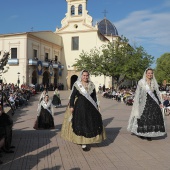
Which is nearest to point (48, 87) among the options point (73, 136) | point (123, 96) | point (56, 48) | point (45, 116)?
point (56, 48)

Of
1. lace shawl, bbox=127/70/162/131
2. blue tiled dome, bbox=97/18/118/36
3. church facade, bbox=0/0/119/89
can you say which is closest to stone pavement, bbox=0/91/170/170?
lace shawl, bbox=127/70/162/131

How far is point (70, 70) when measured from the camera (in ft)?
150

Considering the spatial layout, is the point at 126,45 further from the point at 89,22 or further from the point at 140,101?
the point at 140,101

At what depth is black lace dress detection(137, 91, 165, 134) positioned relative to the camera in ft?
22.8

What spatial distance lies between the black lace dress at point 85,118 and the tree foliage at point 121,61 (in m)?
26.5

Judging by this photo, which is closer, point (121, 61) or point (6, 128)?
point (6, 128)

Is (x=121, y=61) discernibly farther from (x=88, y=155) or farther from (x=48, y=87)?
(x=88, y=155)

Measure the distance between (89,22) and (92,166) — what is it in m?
41.8

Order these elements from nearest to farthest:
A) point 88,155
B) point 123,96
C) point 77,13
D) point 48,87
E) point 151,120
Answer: point 88,155, point 151,120, point 123,96, point 48,87, point 77,13

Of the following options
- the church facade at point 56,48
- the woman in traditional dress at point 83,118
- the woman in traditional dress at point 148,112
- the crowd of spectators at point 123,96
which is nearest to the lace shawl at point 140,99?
the woman in traditional dress at point 148,112

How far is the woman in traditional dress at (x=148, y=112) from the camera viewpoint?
695 centimetres

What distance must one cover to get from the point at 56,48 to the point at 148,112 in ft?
127

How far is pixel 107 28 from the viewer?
5672 centimetres

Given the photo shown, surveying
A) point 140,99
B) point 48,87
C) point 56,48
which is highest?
point 56,48
